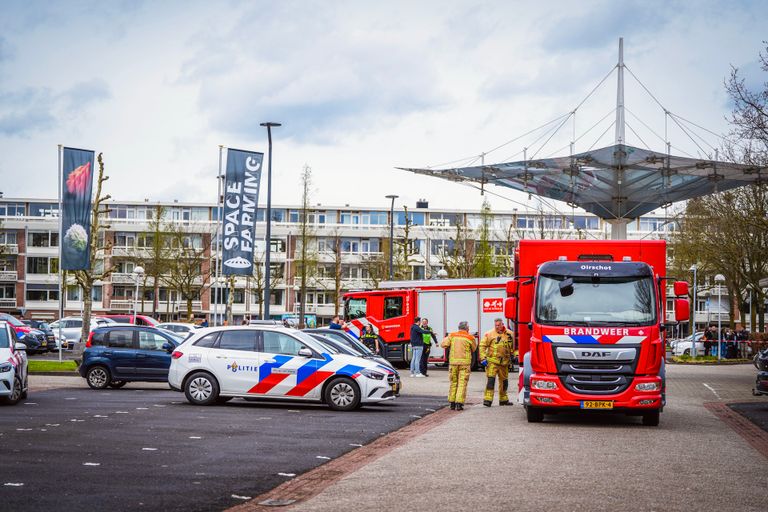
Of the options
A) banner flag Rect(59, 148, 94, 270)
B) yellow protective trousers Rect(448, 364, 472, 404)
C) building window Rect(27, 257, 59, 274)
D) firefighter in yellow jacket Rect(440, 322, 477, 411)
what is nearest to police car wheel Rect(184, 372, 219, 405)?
firefighter in yellow jacket Rect(440, 322, 477, 411)

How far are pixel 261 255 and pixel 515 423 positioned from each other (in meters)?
75.8

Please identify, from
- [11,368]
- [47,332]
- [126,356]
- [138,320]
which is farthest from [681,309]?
[47,332]

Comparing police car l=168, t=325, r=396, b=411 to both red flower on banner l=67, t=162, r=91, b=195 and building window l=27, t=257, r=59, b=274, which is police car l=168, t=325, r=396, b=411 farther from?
building window l=27, t=257, r=59, b=274

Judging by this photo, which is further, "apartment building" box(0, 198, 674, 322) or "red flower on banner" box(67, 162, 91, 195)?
"apartment building" box(0, 198, 674, 322)

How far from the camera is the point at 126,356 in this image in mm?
26359

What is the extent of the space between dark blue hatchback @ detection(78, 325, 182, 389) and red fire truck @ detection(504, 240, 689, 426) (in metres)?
11.0

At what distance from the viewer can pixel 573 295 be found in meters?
18.0

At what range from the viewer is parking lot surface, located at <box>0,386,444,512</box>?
10.1 meters

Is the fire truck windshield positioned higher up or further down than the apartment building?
further down

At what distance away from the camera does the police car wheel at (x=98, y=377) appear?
86.8 feet

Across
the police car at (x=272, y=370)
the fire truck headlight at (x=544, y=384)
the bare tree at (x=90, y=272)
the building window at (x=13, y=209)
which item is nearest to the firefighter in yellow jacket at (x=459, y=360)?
the police car at (x=272, y=370)

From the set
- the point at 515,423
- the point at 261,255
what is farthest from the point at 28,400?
the point at 261,255

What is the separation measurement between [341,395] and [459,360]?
236 centimetres

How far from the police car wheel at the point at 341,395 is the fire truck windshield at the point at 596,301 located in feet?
14.4
